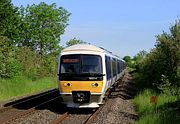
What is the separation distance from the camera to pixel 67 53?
20.2m

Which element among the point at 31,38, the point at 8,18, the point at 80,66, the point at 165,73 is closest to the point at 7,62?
the point at 165,73

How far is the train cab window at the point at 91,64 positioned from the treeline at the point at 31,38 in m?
12.9

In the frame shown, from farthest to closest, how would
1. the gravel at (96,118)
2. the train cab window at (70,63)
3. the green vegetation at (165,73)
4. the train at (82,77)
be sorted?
the green vegetation at (165,73)
the train cab window at (70,63)
the train at (82,77)
the gravel at (96,118)

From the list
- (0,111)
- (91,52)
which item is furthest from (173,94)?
(0,111)

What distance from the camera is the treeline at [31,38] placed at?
34156 millimetres

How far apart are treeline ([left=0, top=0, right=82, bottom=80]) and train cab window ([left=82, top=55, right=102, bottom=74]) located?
12888 millimetres

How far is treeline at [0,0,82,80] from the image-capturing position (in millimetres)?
34156

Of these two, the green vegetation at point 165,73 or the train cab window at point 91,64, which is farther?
the green vegetation at point 165,73

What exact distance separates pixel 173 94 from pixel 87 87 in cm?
626

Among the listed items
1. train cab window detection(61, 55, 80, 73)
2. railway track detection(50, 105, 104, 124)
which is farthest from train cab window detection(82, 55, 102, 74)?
railway track detection(50, 105, 104, 124)

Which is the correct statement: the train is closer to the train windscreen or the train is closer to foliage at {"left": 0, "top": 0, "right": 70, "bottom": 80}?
the train windscreen

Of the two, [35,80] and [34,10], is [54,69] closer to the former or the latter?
[35,80]

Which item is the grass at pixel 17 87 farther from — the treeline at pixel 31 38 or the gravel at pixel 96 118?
the gravel at pixel 96 118

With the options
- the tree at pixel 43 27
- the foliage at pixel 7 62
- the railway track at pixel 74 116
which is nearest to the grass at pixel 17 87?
the foliage at pixel 7 62
